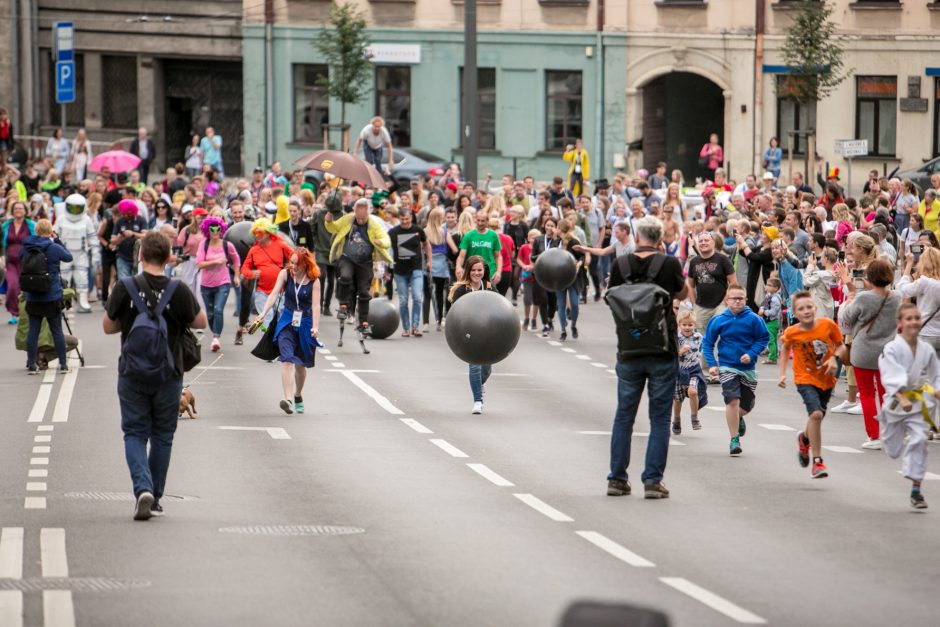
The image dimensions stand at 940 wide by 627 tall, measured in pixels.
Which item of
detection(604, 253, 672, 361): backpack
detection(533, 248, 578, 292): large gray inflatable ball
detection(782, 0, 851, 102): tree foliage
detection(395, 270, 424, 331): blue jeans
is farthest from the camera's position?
detection(782, 0, 851, 102): tree foliage

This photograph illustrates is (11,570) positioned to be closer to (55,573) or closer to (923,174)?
(55,573)

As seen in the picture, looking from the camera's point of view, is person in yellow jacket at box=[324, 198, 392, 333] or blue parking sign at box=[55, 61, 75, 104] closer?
person in yellow jacket at box=[324, 198, 392, 333]

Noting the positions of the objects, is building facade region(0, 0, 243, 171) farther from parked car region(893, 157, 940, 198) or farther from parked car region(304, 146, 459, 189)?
parked car region(893, 157, 940, 198)

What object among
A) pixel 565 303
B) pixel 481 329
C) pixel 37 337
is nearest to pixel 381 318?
pixel 565 303

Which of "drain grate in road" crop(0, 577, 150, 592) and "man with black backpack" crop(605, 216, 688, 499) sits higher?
"man with black backpack" crop(605, 216, 688, 499)

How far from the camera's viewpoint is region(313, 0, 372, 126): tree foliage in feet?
154

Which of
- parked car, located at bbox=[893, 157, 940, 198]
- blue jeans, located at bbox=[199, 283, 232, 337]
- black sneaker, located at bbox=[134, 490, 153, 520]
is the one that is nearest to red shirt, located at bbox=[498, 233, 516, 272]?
blue jeans, located at bbox=[199, 283, 232, 337]

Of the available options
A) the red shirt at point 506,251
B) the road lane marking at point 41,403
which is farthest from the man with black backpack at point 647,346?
the red shirt at point 506,251

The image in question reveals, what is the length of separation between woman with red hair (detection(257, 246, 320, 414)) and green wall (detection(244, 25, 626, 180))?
31846 mm

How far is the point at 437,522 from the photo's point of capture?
38.7 feet

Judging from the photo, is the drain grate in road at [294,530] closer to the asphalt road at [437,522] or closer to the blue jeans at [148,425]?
the asphalt road at [437,522]

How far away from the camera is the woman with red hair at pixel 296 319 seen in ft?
57.6

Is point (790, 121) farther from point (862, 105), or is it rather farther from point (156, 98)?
point (156, 98)

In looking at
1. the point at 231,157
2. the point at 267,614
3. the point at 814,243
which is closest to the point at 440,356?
the point at 814,243
